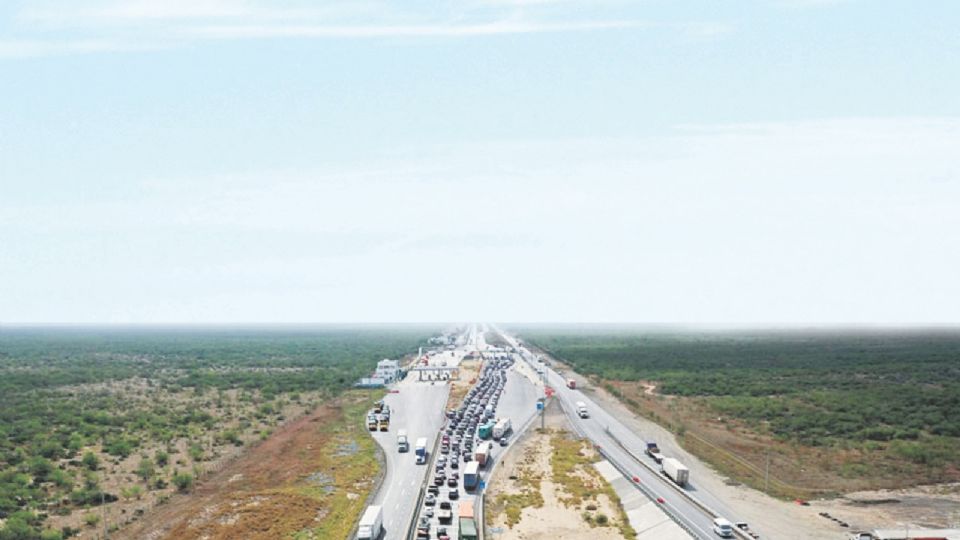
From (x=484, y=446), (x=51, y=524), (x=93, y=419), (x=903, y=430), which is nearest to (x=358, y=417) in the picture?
(x=484, y=446)

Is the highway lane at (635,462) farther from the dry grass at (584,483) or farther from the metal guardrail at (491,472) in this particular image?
the metal guardrail at (491,472)

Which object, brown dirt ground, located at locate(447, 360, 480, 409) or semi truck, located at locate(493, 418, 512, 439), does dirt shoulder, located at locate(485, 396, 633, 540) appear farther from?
brown dirt ground, located at locate(447, 360, 480, 409)

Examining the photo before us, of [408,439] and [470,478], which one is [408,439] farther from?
[470,478]

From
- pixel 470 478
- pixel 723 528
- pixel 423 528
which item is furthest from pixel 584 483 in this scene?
pixel 423 528

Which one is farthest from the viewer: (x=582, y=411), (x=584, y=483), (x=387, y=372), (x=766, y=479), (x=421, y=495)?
(x=387, y=372)

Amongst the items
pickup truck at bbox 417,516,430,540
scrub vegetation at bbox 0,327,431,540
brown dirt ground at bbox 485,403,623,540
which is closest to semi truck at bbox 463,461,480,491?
brown dirt ground at bbox 485,403,623,540

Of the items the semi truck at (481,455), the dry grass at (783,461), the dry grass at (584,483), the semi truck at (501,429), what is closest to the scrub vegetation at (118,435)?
the semi truck at (481,455)
